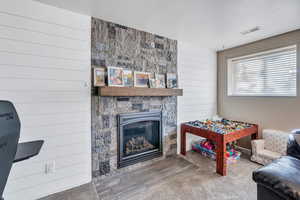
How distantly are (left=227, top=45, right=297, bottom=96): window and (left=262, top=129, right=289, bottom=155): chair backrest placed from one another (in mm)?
704

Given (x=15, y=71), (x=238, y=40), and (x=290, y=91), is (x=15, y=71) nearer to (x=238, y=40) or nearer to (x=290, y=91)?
(x=238, y=40)

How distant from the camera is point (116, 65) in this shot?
218cm

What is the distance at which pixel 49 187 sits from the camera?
175 cm

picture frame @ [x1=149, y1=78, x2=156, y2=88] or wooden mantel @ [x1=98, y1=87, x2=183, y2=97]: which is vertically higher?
picture frame @ [x1=149, y1=78, x2=156, y2=88]

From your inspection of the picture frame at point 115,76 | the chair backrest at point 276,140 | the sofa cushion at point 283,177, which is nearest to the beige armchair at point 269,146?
the chair backrest at point 276,140

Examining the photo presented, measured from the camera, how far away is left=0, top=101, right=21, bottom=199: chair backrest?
27.8 inches

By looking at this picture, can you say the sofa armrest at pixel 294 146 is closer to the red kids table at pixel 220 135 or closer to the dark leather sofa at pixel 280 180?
the dark leather sofa at pixel 280 180

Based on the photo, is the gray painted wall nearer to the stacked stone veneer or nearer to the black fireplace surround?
the stacked stone veneer

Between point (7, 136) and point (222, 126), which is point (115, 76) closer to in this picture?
point (7, 136)

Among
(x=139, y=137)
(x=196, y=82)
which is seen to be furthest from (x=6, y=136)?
(x=196, y=82)

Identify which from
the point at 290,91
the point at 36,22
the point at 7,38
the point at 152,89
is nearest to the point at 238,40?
the point at 290,91

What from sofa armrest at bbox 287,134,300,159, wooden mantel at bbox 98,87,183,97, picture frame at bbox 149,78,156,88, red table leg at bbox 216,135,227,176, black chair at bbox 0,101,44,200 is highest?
picture frame at bbox 149,78,156,88

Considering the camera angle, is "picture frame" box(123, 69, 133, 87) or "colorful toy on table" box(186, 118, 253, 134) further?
"colorful toy on table" box(186, 118, 253, 134)

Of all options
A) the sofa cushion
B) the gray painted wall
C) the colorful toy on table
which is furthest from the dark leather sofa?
the gray painted wall
